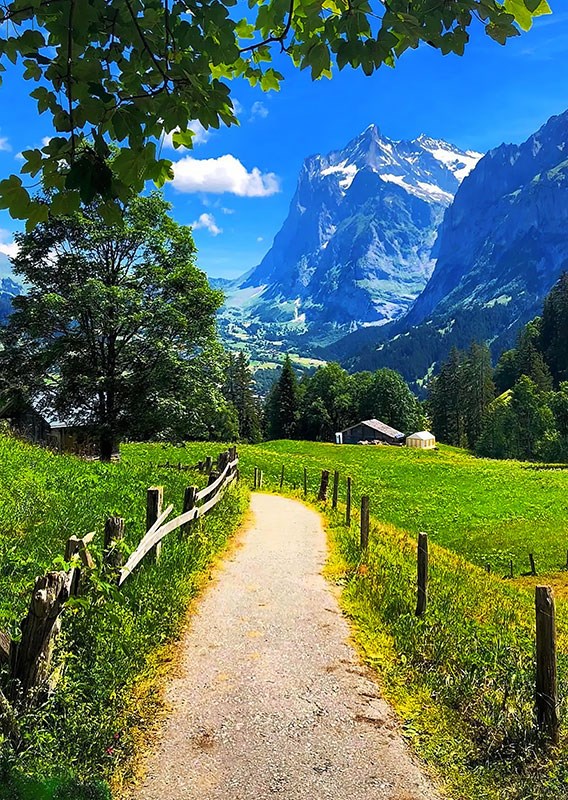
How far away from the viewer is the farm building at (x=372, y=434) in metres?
104

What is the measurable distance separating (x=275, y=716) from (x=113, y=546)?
2.96 meters

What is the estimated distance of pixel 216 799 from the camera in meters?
4.89

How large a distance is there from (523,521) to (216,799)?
29035mm

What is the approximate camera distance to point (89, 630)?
657cm

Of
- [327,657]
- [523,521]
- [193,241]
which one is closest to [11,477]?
[327,657]

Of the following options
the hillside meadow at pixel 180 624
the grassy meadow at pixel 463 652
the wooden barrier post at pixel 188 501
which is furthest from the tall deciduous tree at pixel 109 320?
the wooden barrier post at pixel 188 501

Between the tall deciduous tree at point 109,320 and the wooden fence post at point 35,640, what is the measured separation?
734 inches

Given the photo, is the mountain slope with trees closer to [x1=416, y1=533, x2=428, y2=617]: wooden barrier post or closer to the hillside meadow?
the hillside meadow

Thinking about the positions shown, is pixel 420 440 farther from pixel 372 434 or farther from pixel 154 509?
pixel 154 509

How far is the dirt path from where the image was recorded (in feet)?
16.9

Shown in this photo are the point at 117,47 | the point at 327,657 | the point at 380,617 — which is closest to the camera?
the point at 117,47

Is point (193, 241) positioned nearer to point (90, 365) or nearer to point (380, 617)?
point (90, 365)

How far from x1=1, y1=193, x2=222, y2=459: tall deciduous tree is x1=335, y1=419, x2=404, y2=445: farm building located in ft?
268

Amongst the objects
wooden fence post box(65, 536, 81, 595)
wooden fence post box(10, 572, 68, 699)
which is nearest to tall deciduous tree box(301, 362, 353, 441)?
wooden fence post box(65, 536, 81, 595)
